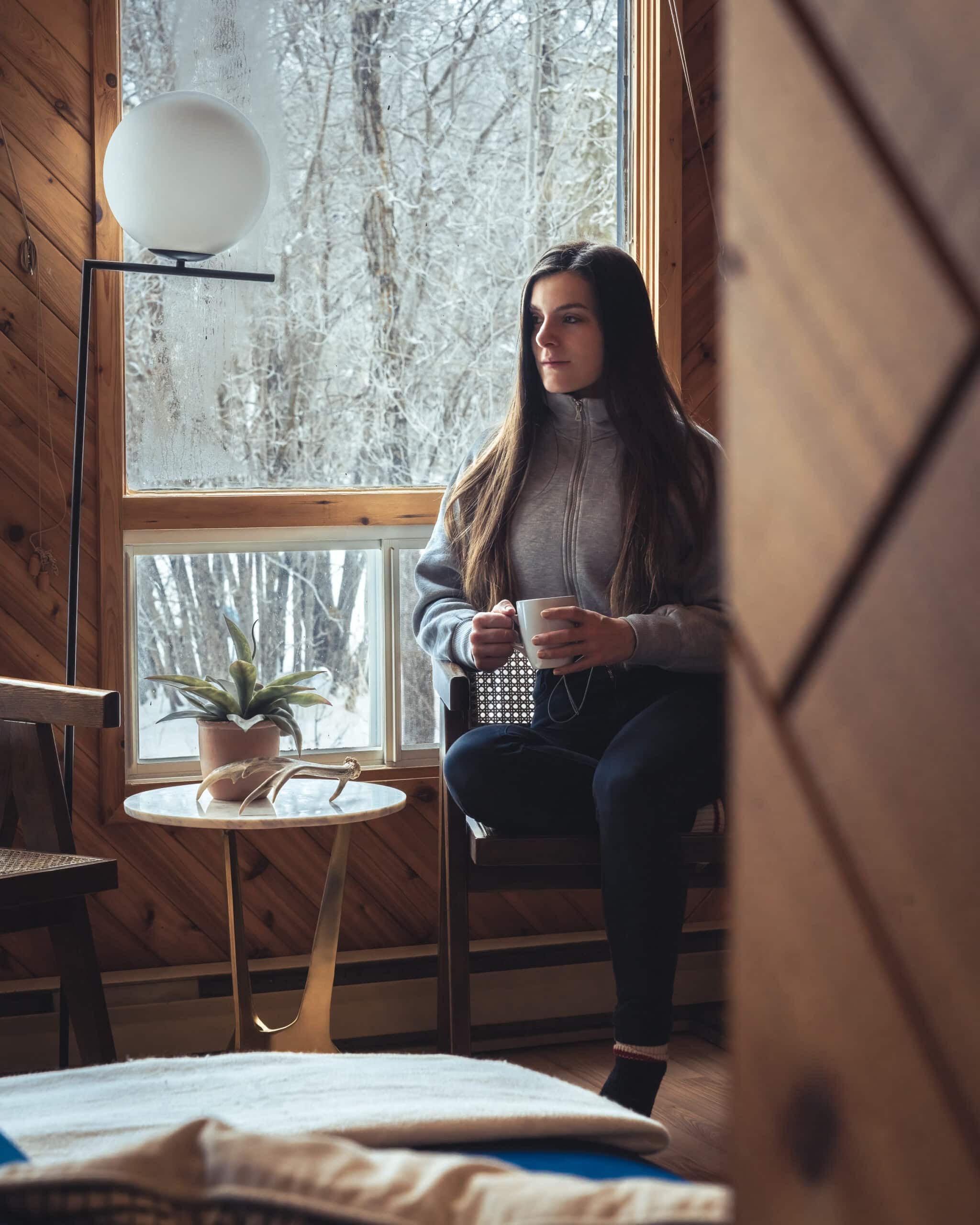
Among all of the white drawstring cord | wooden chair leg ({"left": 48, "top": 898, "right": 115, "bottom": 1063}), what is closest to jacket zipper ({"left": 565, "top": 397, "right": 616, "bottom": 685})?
the white drawstring cord

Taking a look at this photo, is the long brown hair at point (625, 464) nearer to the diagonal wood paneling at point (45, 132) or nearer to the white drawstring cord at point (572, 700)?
the white drawstring cord at point (572, 700)

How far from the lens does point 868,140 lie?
1.01 feet

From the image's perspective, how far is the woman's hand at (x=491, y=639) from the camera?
6.24ft

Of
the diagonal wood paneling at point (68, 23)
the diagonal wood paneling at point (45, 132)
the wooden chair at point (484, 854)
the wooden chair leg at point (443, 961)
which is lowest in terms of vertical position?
the wooden chair leg at point (443, 961)

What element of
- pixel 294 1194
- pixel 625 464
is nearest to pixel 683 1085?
pixel 625 464

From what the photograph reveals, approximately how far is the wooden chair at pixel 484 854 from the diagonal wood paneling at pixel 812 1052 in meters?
1.44

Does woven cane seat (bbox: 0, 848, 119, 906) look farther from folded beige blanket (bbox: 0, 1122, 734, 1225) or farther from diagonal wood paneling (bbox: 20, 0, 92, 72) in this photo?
diagonal wood paneling (bbox: 20, 0, 92, 72)

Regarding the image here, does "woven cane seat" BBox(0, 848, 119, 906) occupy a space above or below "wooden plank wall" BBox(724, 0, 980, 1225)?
below

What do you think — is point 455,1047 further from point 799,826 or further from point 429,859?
point 799,826

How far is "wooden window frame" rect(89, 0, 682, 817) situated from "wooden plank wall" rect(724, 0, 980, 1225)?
83.2 inches

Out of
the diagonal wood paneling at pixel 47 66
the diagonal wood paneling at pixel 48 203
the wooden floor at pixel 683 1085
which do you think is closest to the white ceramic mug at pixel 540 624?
the wooden floor at pixel 683 1085

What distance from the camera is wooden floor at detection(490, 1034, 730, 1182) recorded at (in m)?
1.90

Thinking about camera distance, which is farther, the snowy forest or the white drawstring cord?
the snowy forest

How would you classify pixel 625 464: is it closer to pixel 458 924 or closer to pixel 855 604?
pixel 458 924
